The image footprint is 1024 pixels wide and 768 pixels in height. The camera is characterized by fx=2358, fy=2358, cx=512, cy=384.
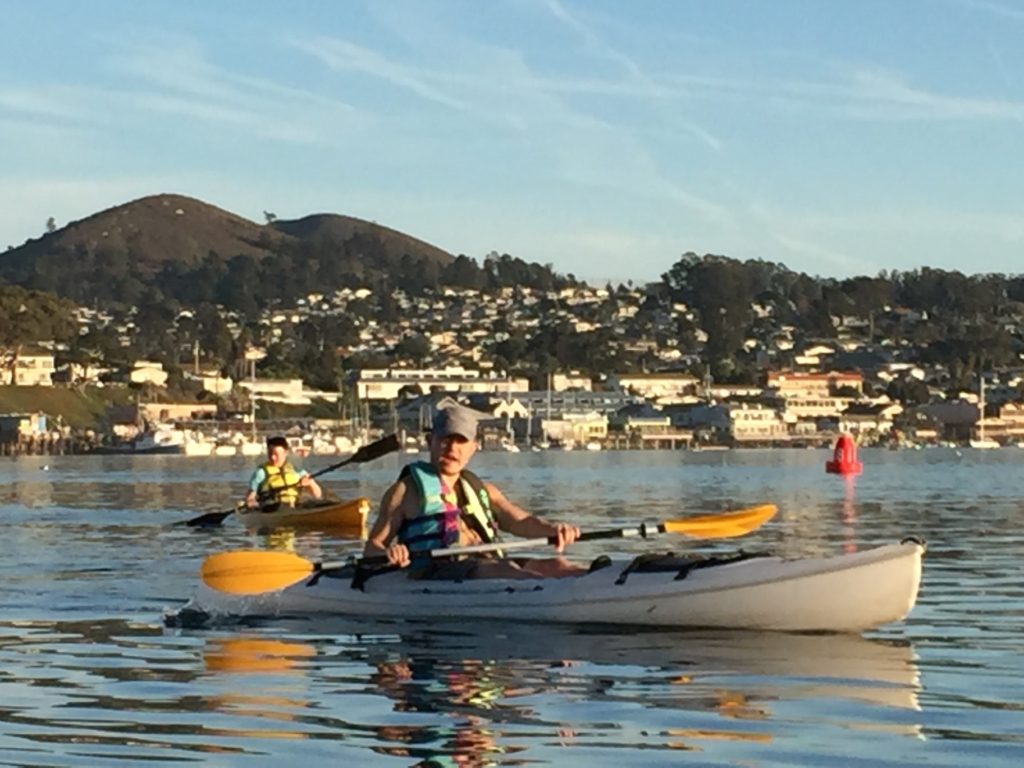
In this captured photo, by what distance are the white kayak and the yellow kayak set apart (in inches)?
612

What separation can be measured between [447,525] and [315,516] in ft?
53.4

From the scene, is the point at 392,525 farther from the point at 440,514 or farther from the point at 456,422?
the point at 456,422

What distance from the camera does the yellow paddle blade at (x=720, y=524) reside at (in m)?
18.5

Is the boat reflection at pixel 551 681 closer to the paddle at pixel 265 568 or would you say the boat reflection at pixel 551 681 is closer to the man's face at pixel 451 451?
the paddle at pixel 265 568

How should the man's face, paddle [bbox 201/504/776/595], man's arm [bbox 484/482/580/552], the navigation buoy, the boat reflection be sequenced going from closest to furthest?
the boat reflection
the man's face
man's arm [bbox 484/482/580/552]
paddle [bbox 201/504/776/595]
the navigation buoy

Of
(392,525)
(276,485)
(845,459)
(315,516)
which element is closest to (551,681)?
(392,525)

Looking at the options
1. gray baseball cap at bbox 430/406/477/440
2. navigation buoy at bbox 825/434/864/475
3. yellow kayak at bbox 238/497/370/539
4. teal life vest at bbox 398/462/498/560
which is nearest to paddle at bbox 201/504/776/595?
teal life vest at bbox 398/462/498/560

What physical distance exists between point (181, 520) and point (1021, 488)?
2963 centimetres

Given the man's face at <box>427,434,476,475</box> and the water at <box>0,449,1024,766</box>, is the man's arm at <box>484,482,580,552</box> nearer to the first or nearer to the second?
the man's face at <box>427,434,476,475</box>

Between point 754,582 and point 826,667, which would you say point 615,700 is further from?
point 754,582

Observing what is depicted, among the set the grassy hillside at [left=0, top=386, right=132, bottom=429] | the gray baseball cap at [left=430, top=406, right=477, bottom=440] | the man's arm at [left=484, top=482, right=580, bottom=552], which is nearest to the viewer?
the gray baseball cap at [left=430, top=406, right=477, bottom=440]

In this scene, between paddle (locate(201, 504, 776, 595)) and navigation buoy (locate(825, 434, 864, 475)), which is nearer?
paddle (locate(201, 504, 776, 595))

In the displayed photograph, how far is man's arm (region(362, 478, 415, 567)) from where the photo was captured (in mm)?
17312

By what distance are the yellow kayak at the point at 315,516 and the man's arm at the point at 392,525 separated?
15.8 meters
